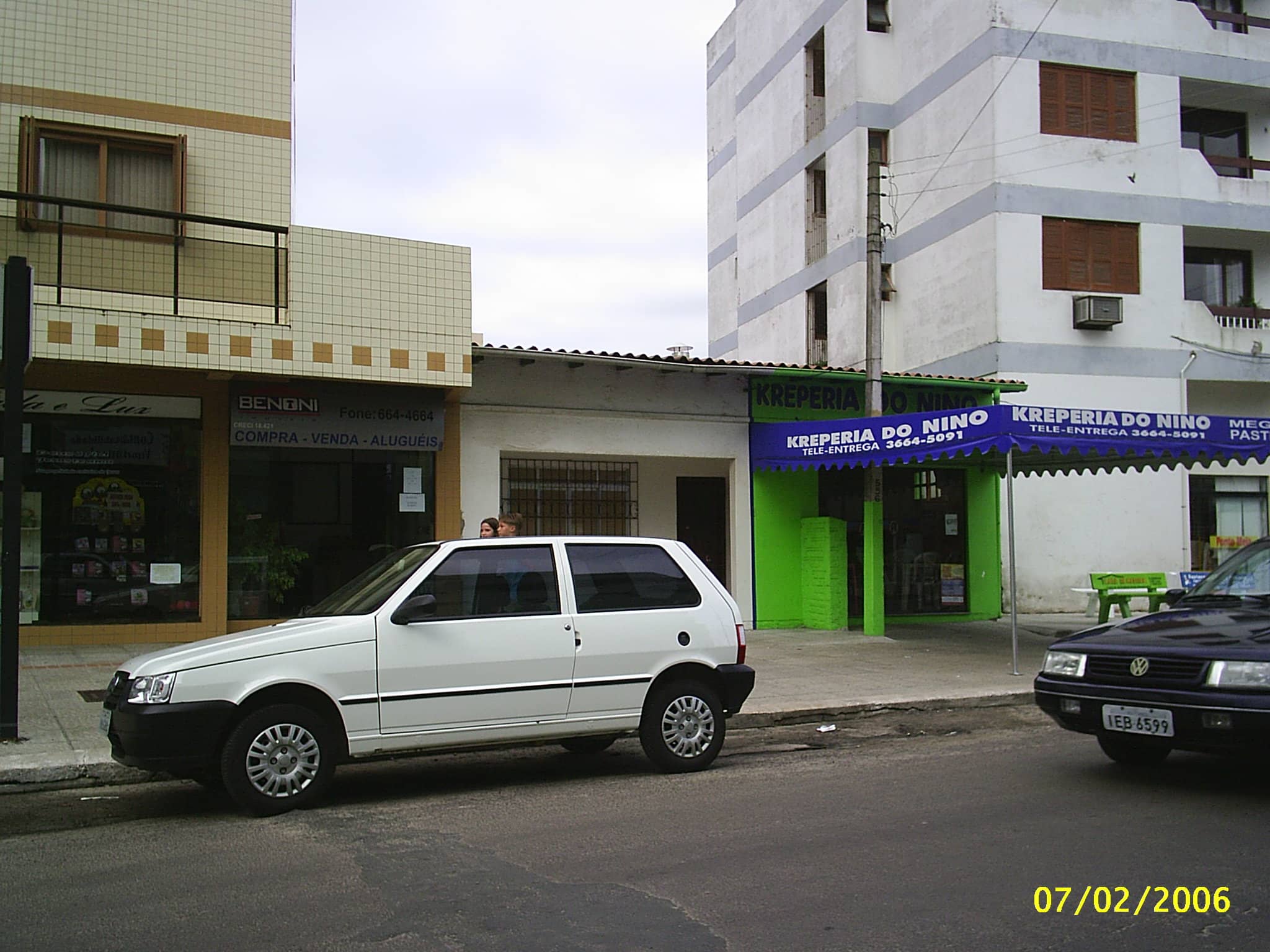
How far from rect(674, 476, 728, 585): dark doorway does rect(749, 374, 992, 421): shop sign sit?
157 centimetres

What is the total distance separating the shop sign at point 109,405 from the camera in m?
12.6

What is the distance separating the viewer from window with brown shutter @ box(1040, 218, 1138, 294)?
21.6 m

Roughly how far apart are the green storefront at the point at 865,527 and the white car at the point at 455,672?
888 centimetres

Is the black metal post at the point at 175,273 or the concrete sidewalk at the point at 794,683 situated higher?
the black metal post at the point at 175,273

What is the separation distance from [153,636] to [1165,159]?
2066 centimetres

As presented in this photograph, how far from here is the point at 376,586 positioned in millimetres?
7434

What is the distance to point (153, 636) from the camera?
43.1 ft

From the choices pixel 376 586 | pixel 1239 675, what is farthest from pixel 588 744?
pixel 1239 675

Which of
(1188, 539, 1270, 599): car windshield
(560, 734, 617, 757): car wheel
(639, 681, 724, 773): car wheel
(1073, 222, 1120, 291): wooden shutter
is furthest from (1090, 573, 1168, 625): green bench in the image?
(639, 681, 724, 773): car wheel

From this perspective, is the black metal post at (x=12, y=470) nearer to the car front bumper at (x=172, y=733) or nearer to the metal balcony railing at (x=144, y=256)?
the car front bumper at (x=172, y=733)

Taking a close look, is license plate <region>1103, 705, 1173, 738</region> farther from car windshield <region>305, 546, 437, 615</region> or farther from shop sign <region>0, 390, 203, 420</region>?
shop sign <region>0, 390, 203, 420</region>

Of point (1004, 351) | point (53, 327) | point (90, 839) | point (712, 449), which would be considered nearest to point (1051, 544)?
point (1004, 351)

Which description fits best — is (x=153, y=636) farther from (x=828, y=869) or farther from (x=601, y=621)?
(x=828, y=869)

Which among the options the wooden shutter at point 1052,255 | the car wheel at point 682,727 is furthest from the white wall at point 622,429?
the wooden shutter at point 1052,255
